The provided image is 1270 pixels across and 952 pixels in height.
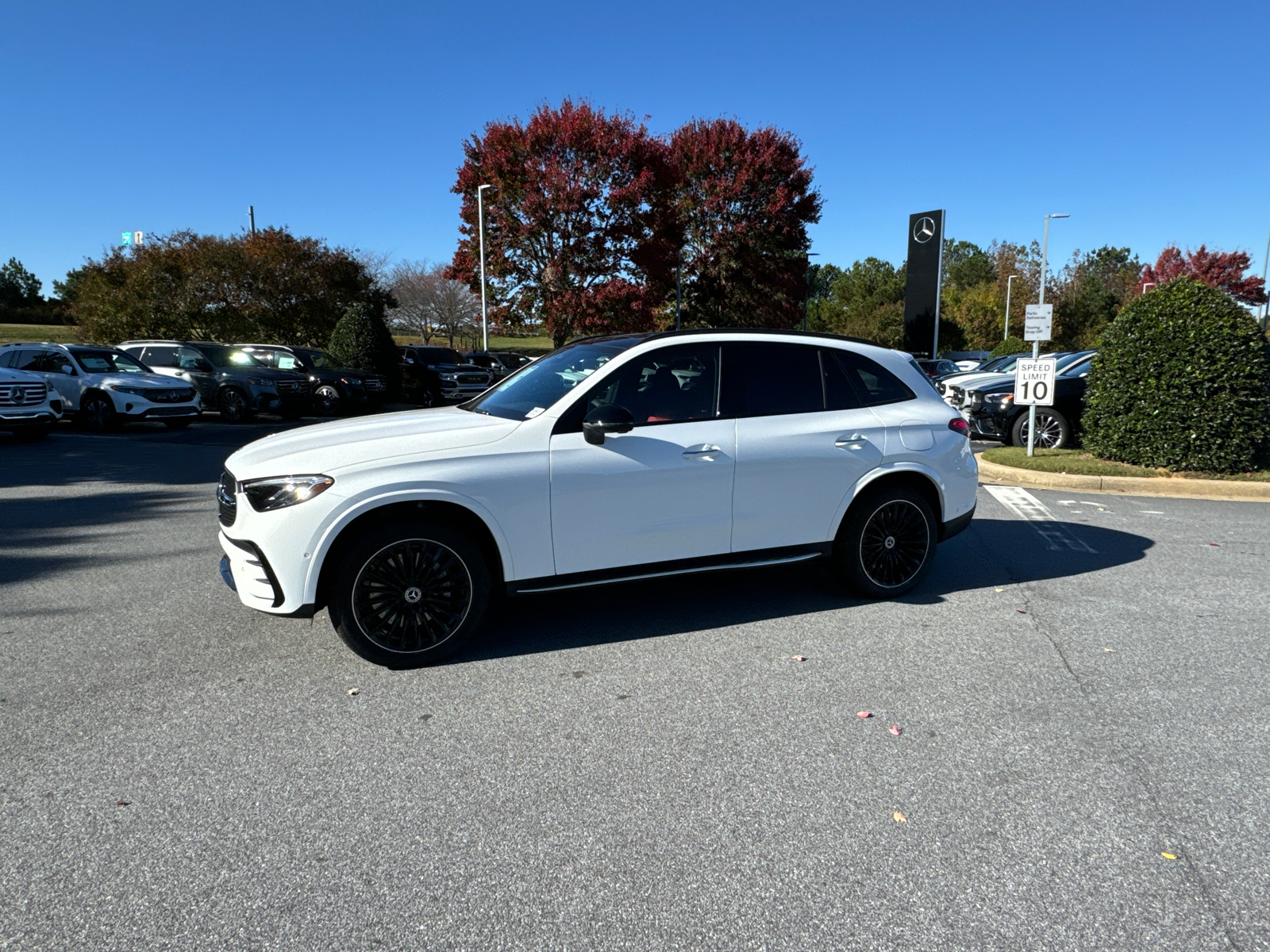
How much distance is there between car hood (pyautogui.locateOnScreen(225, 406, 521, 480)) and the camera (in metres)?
4.48

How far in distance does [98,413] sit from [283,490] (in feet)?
49.9

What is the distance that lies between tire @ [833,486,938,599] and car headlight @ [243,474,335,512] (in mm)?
3185

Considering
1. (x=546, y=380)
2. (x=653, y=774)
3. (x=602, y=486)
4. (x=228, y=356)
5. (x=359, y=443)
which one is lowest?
(x=653, y=774)

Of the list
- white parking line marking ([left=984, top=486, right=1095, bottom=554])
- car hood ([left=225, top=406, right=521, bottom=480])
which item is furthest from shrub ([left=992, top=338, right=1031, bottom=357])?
car hood ([left=225, top=406, right=521, bottom=480])

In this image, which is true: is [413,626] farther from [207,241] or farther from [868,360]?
[207,241]

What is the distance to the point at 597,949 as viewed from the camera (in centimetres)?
249

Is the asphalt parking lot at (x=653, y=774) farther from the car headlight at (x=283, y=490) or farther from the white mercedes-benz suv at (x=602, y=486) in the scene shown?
the car headlight at (x=283, y=490)

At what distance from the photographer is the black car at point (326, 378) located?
2103 centimetres

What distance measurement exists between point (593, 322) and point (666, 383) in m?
26.2

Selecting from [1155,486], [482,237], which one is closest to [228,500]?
[1155,486]

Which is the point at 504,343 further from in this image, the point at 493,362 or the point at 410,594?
the point at 410,594

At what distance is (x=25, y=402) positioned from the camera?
14.3m

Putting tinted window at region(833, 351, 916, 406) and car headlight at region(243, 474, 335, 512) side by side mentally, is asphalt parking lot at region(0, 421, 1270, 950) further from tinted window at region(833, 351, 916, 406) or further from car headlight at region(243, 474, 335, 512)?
tinted window at region(833, 351, 916, 406)

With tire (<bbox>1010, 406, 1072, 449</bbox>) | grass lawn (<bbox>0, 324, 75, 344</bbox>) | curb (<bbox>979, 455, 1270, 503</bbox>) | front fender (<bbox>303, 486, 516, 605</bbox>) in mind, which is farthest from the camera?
grass lawn (<bbox>0, 324, 75, 344</bbox>)
